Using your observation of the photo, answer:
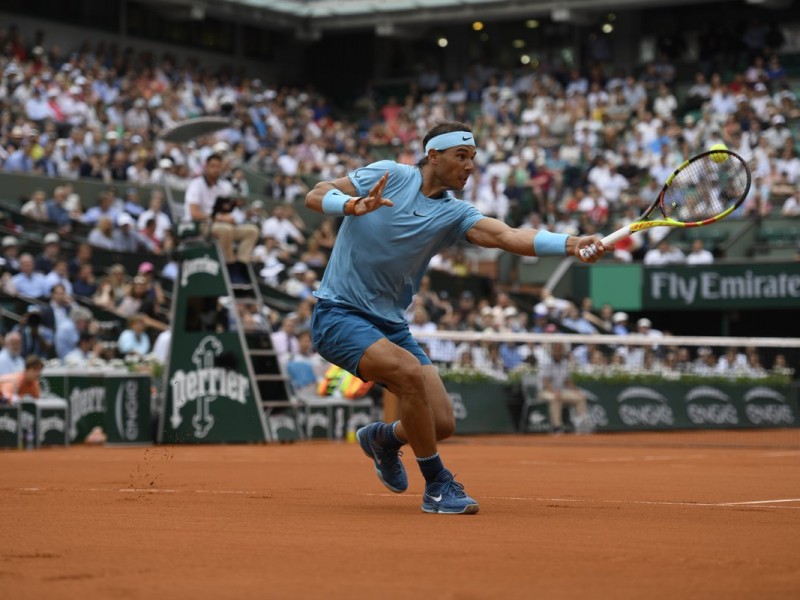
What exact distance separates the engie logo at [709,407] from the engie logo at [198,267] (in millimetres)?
9107

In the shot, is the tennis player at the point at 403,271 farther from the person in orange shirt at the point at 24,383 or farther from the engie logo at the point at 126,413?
the engie logo at the point at 126,413

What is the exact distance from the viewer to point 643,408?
23.1 m

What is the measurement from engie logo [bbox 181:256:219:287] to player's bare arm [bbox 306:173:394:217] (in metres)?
9.78

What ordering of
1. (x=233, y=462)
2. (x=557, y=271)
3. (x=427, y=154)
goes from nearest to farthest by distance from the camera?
(x=427, y=154) → (x=233, y=462) → (x=557, y=271)

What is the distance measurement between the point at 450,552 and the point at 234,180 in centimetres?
1925

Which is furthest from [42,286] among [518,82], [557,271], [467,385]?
[518,82]

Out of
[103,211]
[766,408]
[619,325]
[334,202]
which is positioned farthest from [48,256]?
[334,202]

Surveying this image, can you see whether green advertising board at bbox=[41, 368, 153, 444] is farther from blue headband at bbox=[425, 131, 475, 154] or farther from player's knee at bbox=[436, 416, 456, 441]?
blue headband at bbox=[425, 131, 475, 154]

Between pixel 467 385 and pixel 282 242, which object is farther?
pixel 282 242

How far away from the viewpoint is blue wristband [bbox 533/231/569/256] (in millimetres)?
7562

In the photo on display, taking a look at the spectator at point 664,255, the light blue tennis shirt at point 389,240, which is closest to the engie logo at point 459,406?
the spectator at point 664,255

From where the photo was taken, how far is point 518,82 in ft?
127

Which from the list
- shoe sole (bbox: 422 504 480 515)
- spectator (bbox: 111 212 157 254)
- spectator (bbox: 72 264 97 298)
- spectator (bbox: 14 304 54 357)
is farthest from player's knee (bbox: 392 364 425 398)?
spectator (bbox: 111 212 157 254)

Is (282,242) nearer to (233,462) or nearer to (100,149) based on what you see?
(100,149)
